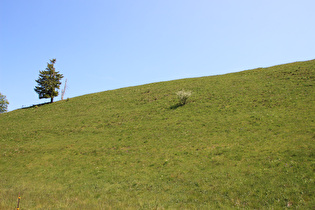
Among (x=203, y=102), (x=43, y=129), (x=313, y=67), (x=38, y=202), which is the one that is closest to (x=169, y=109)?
(x=203, y=102)

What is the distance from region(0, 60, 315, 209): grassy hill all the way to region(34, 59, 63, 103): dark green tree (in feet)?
75.7

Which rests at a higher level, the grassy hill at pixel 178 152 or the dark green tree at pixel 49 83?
the dark green tree at pixel 49 83

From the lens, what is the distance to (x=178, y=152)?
2331cm

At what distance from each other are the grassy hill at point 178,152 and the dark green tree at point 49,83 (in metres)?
23.1

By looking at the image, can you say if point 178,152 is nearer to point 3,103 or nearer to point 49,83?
point 49,83

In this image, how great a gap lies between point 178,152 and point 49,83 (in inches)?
2575

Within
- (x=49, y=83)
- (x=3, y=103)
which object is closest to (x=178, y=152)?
(x=49, y=83)

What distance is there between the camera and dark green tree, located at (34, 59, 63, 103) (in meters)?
69.5

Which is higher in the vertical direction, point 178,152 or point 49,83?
point 49,83

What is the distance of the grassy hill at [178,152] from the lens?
14.0m

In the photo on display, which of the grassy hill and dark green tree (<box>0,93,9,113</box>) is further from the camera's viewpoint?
dark green tree (<box>0,93,9,113</box>)

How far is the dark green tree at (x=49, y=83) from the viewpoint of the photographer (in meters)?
69.5

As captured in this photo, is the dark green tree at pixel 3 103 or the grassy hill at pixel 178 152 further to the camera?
the dark green tree at pixel 3 103

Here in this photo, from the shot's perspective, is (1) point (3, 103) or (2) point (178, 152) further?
(1) point (3, 103)
